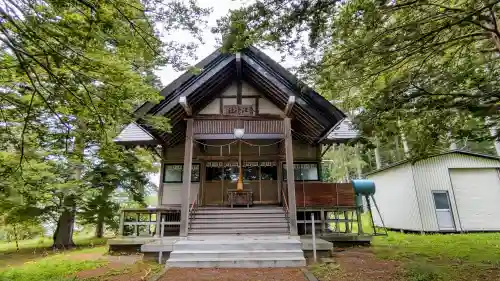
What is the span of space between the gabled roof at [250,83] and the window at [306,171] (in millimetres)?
1477

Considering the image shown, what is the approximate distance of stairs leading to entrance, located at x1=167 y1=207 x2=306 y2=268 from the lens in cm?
607

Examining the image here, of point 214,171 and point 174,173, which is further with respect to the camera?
point 214,171

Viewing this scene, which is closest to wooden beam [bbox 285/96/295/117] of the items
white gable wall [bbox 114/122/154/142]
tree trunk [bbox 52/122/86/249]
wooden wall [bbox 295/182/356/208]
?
wooden wall [bbox 295/182/356/208]

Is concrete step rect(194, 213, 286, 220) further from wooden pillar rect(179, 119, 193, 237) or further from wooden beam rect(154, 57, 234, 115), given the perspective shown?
wooden beam rect(154, 57, 234, 115)

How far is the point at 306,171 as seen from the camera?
35.6 feet

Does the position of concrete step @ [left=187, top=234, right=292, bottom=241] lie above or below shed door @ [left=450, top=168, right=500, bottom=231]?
below

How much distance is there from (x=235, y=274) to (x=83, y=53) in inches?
189

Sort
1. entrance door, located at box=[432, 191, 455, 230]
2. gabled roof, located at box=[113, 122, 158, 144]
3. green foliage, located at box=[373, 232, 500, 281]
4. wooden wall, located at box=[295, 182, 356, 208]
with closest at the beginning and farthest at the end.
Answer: green foliage, located at box=[373, 232, 500, 281] < wooden wall, located at box=[295, 182, 356, 208] < gabled roof, located at box=[113, 122, 158, 144] < entrance door, located at box=[432, 191, 455, 230]

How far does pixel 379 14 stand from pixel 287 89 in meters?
3.79

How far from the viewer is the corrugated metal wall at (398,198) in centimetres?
1218

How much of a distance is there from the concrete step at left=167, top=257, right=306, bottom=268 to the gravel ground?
0.15 meters

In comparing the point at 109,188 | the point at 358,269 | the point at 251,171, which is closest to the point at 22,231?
the point at 109,188

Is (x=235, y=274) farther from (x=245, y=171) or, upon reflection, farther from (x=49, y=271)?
(x=245, y=171)

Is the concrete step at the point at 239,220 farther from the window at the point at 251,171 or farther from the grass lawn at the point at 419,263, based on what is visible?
the window at the point at 251,171
